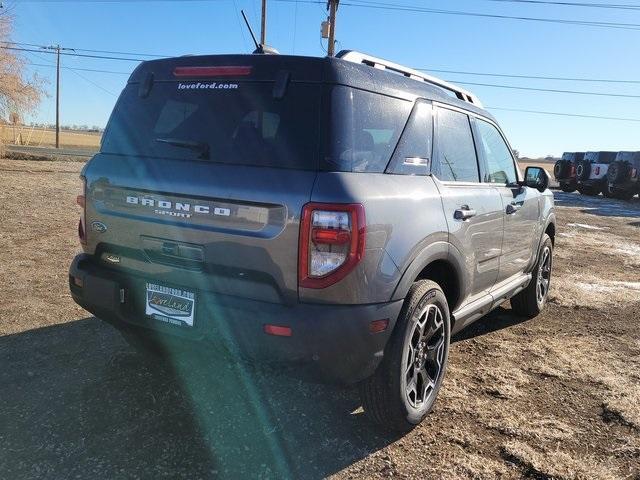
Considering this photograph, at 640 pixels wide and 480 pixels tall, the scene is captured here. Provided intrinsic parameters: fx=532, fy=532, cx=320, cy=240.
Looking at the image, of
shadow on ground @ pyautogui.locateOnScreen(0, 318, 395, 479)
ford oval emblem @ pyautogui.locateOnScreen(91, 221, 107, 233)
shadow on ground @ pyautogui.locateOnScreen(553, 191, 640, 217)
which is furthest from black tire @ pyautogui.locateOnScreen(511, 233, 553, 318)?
shadow on ground @ pyautogui.locateOnScreen(553, 191, 640, 217)

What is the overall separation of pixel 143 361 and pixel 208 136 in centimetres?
181

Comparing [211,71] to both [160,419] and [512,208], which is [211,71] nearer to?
[160,419]

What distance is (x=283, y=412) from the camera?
3252 millimetres

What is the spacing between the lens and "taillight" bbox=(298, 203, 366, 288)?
7.88 feet

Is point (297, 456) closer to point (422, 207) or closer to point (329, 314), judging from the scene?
point (329, 314)

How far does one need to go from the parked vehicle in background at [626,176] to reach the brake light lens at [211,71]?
941 inches

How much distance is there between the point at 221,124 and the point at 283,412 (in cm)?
175

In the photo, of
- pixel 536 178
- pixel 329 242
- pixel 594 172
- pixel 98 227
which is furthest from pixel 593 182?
pixel 98 227

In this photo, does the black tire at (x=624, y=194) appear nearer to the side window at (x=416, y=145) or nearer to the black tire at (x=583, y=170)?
the black tire at (x=583, y=170)

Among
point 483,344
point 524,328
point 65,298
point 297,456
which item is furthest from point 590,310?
point 65,298

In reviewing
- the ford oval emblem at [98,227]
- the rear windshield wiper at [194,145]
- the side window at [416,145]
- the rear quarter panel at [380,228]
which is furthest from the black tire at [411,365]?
the ford oval emblem at [98,227]

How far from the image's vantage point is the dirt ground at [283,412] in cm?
271

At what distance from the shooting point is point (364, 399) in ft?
9.51

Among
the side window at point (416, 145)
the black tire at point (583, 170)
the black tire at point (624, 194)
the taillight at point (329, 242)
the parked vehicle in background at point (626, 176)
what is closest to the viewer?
the taillight at point (329, 242)
